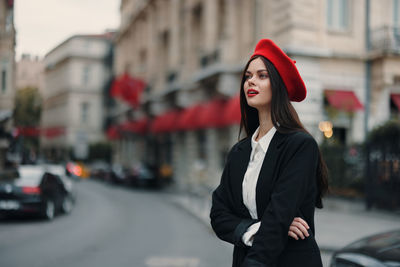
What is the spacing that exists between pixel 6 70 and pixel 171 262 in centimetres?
2194

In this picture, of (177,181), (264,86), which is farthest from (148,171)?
(264,86)

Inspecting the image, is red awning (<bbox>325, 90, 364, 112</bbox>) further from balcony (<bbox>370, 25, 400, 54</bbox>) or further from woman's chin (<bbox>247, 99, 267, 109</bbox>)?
woman's chin (<bbox>247, 99, 267, 109</bbox>)

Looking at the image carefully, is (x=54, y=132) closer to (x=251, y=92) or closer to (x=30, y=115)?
(x=30, y=115)

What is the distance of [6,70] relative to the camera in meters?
26.5

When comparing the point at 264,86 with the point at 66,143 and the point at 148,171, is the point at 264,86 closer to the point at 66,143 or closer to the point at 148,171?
the point at 148,171

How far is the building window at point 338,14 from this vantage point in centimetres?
1847

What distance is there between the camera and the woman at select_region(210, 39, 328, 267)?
2.20 m

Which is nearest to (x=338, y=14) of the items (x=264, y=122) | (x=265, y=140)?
(x=264, y=122)

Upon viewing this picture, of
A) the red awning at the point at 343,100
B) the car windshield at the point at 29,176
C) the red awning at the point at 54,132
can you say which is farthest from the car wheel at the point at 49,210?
the red awning at the point at 54,132

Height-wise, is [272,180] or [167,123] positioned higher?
[167,123]

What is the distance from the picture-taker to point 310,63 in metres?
17.4

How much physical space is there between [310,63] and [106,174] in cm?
2364

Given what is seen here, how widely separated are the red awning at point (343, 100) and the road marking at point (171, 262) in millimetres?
10585

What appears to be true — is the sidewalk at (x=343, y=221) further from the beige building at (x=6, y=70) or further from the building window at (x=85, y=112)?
the building window at (x=85, y=112)
